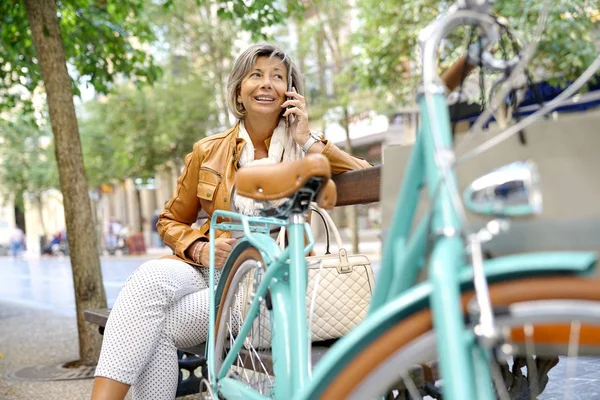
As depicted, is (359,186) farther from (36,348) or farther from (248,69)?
(36,348)

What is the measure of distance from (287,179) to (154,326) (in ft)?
3.54

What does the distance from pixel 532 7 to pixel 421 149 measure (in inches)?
450

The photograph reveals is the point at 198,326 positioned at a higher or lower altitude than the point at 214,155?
lower

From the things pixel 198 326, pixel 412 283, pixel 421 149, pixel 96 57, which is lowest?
pixel 198 326

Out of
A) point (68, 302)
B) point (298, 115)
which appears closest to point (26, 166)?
point (68, 302)

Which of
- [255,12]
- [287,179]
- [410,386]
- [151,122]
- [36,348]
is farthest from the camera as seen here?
[151,122]

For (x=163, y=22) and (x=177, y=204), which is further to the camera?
(x=163, y=22)

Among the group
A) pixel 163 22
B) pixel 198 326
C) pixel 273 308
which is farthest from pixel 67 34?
pixel 163 22

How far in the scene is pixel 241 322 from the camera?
2.95 metres

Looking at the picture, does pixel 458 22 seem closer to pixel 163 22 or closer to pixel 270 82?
pixel 270 82

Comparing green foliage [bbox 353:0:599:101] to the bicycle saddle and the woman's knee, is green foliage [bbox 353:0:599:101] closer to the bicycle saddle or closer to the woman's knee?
the woman's knee

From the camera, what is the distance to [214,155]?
11.4 feet

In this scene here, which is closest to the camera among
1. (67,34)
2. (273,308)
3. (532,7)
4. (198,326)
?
(273,308)

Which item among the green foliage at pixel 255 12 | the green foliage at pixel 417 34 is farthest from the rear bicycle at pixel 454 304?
the green foliage at pixel 417 34
